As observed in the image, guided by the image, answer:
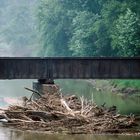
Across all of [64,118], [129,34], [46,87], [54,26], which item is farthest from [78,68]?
[54,26]

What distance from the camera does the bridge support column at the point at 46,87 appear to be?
38.9 m

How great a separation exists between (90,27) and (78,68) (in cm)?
3231

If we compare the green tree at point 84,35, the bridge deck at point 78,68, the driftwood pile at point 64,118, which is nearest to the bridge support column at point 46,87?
the bridge deck at point 78,68

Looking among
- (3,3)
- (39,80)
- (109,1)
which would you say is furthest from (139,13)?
(3,3)

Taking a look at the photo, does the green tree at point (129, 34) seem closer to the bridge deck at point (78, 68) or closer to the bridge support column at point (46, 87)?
the bridge deck at point (78, 68)

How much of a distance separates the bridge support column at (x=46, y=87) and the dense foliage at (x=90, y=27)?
51.9ft

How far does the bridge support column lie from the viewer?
3887 cm

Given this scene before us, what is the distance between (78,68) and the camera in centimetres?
4203

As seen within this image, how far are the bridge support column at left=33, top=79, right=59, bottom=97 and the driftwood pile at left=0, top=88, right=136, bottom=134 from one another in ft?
20.1

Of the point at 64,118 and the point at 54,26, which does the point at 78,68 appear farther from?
the point at 54,26

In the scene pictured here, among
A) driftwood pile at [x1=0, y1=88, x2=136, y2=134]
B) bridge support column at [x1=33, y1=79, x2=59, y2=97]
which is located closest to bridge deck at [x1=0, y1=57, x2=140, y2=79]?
bridge support column at [x1=33, y1=79, x2=59, y2=97]

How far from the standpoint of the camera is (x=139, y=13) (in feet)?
199

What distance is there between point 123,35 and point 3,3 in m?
121

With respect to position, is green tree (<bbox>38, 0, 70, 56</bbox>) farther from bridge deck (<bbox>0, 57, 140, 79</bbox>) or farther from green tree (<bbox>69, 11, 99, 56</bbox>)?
bridge deck (<bbox>0, 57, 140, 79</bbox>)
